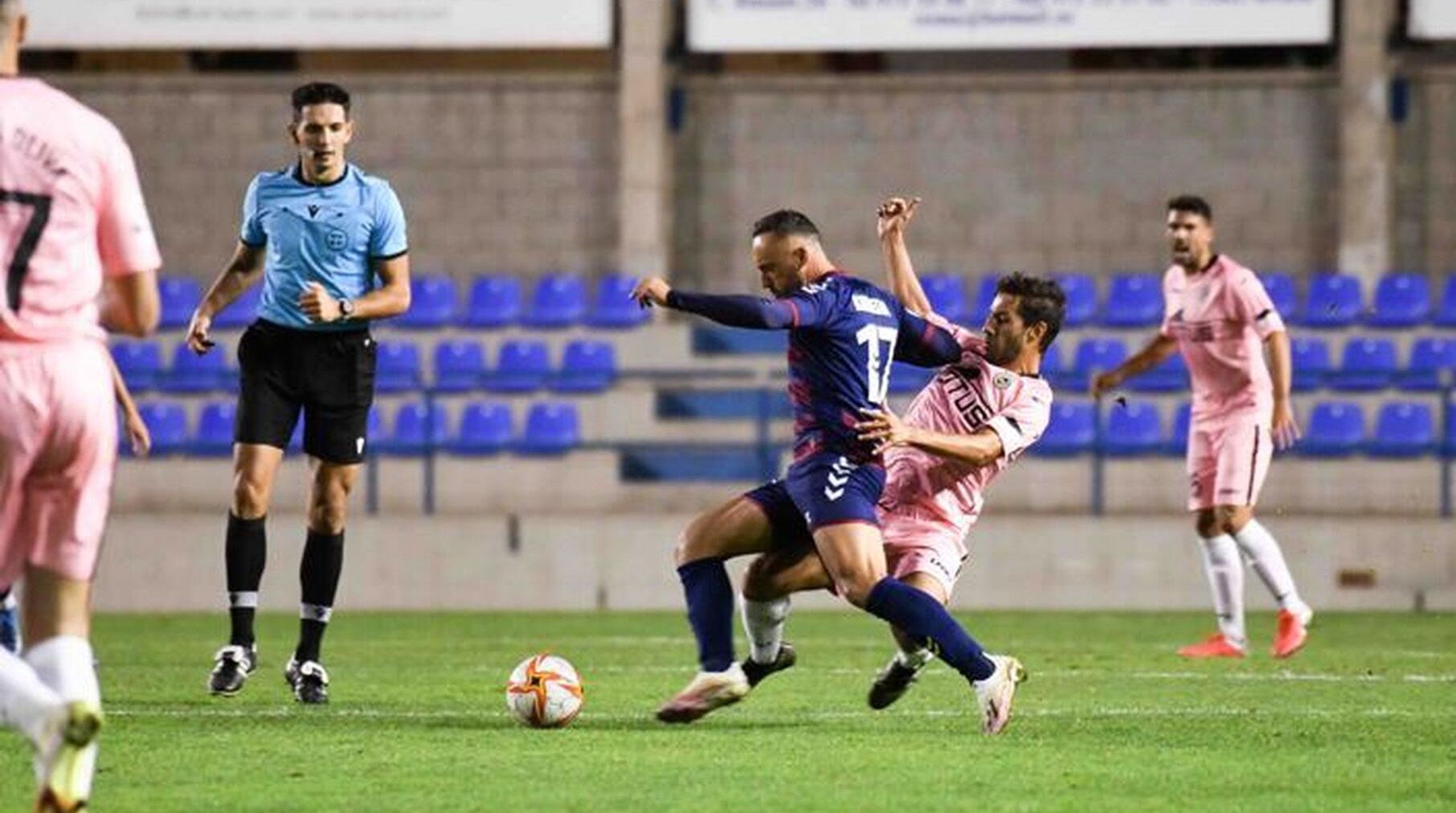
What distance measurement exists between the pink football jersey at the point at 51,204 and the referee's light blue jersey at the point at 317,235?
3.91 metres

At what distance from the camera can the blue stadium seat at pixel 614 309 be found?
21.8m

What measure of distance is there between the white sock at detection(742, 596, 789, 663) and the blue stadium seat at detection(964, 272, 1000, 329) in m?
11.6

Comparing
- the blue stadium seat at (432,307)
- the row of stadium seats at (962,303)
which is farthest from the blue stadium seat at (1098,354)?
the blue stadium seat at (432,307)

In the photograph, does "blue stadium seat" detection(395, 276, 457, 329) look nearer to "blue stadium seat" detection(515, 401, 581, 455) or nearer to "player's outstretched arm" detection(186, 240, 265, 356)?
"blue stadium seat" detection(515, 401, 581, 455)

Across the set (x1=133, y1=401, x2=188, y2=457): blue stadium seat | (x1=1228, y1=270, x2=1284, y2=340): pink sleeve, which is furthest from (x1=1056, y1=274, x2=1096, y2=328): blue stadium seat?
(x1=1228, y1=270, x2=1284, y2=340): pink sleeve

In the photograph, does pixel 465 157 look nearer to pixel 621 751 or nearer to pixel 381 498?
pixel 381 498

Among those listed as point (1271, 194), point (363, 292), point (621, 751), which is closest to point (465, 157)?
point (1271, 194)

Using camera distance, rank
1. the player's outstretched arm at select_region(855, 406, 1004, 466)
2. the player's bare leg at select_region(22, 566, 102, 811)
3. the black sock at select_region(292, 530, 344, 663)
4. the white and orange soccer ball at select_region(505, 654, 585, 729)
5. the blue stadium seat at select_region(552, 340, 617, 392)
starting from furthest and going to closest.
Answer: the blue stadium seat at select_region(552, 340, 617, 392) → the black sock at select_region(292, 530, 344, 663) → the white and orange soccer ball at select_region(505, 654, 585, 729) → the player's outstretched arm at select_region(855, 406, 1004, 466) → the player's bare leg at select_region(22, 566, 102, 811)

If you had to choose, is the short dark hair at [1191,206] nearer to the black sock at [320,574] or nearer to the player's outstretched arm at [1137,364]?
the player's outstretched arm at [1137,364]

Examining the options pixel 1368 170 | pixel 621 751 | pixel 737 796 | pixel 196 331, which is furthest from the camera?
pixel 1368 170

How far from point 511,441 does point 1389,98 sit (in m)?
7.54

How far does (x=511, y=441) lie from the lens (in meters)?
20.6

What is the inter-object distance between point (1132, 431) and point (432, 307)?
5623 millimetres

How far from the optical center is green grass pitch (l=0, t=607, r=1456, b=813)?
710 cm
